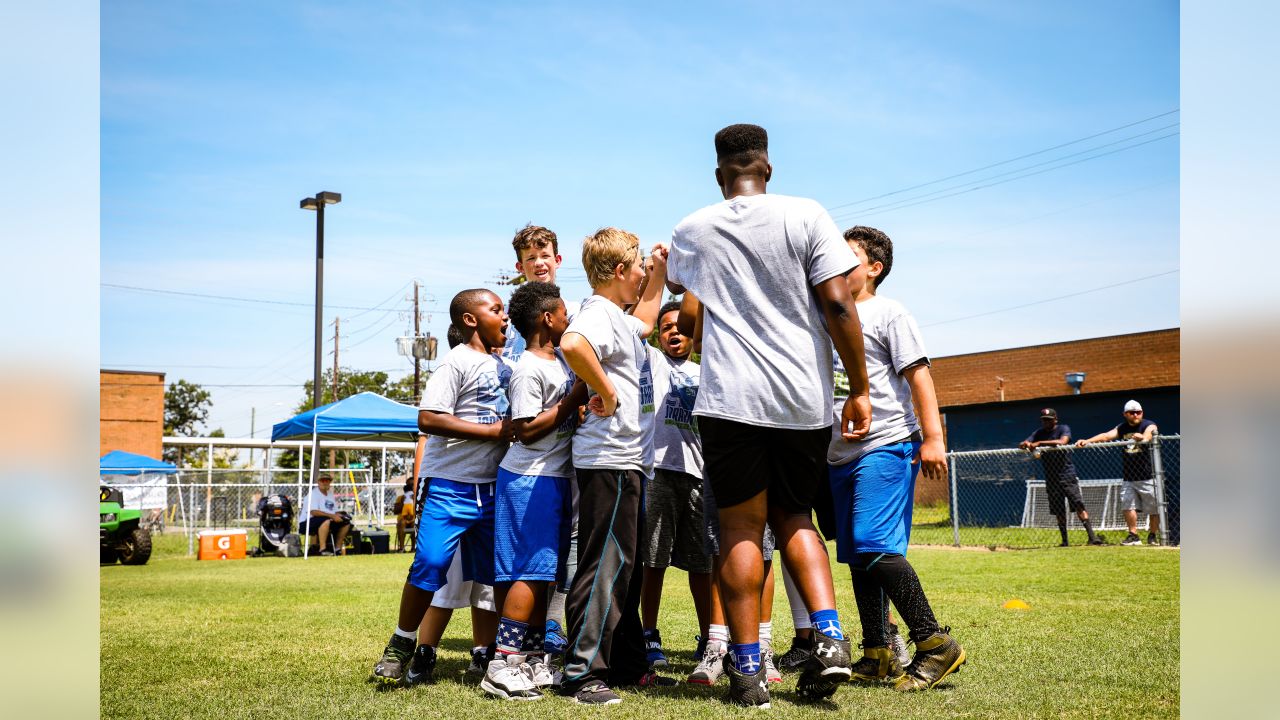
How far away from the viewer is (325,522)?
62.0 feet

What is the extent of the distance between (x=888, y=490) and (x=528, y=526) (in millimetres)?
1608

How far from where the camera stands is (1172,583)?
8.20 metres

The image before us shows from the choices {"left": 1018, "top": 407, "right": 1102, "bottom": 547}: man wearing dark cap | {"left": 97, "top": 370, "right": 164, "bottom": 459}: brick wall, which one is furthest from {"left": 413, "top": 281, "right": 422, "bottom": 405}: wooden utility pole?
{"left": 1018, "top": 407, "right": 1102, "bottom": 547}: man wearing dark cap

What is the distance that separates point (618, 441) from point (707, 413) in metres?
0.61

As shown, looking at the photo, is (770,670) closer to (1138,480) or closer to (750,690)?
(750,690)

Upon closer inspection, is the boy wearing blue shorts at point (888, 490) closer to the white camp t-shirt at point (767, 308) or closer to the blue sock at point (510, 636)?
the white camp t-shirt at point (767, 308)

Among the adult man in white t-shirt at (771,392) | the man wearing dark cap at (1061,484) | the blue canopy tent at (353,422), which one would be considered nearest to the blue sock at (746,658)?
the adult man in white t-shirt at (771,392)

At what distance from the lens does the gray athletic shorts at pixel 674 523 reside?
15.4 ft

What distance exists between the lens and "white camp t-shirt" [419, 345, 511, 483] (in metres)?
4.75

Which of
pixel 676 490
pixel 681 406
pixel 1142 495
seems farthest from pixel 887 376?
pixel 1142 495

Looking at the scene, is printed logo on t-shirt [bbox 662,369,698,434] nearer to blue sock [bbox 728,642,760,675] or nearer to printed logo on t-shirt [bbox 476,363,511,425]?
printed logo on t-shirt [bbox 476,363,511,425]

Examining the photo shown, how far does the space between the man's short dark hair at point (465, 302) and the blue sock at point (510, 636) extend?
158 centimetres
